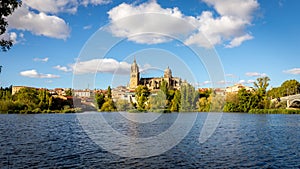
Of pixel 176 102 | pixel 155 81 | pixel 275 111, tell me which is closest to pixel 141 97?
pixel 176 102

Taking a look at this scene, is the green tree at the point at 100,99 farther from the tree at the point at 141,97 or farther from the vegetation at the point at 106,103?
the tree at the point at 141,97

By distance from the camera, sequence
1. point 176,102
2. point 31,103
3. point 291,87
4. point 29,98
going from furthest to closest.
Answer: point 291,87 → point 176,102 → point 29,98 → point 31,103

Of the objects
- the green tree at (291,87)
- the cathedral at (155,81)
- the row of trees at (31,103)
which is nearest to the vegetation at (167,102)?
the row of trees at (31,103)

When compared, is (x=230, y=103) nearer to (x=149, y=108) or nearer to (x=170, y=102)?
(x=170, y=102)

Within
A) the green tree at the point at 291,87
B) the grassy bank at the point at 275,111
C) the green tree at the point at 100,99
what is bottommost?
the grassy bank at the point at 275,111

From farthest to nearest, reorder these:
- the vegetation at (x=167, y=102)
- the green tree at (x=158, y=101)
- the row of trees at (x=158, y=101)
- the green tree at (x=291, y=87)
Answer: the green tree at (x=291, y=87), the green tree at (x=158, y=101), the row of trees at (x=158, y=101), the vegetation at (x=167, y=102)

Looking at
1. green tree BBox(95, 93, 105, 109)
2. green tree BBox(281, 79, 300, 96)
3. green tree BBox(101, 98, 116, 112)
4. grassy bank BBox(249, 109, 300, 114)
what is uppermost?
green tree BBox(281, 79, 300, 96)

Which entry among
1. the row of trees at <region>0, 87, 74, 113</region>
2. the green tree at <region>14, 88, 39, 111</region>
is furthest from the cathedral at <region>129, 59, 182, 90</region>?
the green tree at <region>14, 88, 39, 111</region>

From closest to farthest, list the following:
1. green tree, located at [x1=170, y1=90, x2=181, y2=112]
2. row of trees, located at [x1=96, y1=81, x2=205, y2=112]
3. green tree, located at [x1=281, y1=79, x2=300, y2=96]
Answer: row of trees, located at [x1=96, y1=81, x2=205, y2=112], green tree, located at [x1=170, y1=90, x2=181, y2=112], green tree, located at [x1=281, y1=79, x2=300, y2=96]

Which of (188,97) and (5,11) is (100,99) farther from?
(5,11)

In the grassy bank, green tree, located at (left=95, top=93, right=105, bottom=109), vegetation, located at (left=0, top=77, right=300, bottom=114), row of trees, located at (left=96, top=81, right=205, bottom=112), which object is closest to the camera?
the grassy bank

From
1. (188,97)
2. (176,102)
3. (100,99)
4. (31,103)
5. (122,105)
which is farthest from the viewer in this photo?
(100,99)

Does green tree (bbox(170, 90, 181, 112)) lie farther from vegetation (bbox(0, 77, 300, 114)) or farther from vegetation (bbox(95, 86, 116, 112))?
vegetation (bbox(95, 86, 116, 112))

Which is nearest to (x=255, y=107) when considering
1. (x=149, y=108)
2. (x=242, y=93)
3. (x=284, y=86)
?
(x=242, y=93)
